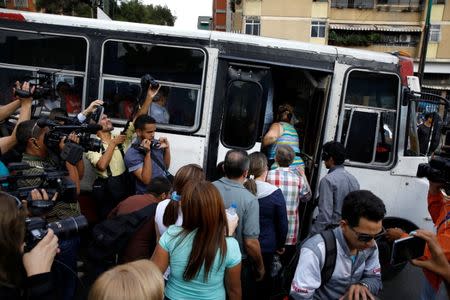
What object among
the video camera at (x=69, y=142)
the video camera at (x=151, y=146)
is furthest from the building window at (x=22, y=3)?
the video camera at (x=69, y=142)

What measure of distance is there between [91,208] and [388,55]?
4.40 metres

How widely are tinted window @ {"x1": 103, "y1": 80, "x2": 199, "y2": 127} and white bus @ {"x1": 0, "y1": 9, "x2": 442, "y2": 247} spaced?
0.01 m

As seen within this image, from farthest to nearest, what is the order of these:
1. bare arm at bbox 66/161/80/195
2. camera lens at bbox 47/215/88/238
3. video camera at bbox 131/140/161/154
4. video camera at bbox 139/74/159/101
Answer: video camera at bbox 139/74/159/101 < video camera at bbox 131/140/161/154 < bare arm at bbox 66/161/80/195 < camera lens at bbox 47/215/88/238

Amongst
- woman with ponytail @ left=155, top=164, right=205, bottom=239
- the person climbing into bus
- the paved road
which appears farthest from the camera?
the person climbing into bus

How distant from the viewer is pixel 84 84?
484cm

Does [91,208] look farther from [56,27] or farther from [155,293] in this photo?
[155,293]

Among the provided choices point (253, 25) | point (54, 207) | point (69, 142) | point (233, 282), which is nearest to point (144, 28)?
point (69, 142)

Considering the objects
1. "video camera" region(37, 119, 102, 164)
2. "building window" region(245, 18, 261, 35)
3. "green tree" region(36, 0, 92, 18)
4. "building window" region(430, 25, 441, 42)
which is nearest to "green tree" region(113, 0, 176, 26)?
"green tree" region(36, 0, 92, 18)

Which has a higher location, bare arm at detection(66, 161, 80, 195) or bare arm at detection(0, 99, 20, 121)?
bare arm at detection(0, 99, 20, 121)

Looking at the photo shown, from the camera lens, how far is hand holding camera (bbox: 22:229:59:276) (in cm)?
189

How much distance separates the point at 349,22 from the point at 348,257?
3524cm

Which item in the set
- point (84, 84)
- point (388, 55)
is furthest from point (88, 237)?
point (388, 55)

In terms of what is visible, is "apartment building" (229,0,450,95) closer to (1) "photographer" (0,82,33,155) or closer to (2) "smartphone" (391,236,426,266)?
(1) "photographer" (0,82,33,155)

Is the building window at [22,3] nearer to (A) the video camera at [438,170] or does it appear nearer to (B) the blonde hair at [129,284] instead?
(A) the video camera at [438,170]
